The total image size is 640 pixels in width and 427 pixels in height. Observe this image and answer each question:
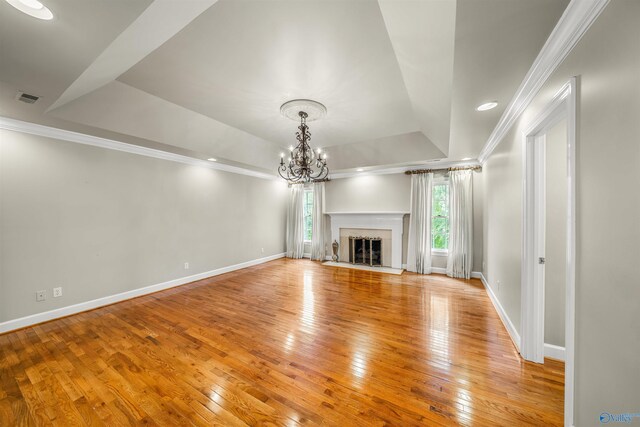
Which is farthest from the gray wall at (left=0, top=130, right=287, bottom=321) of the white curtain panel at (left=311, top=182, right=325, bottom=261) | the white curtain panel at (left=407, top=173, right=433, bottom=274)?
the white curtain panel at (left=407, top=173, right=433, bottom=274)

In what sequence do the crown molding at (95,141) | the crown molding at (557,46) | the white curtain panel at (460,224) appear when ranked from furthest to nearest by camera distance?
the white curtain panel at (460,224)
the crown molding at (95,141)
the crown molding at (557,46)

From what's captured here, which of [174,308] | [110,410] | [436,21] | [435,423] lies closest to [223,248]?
[174,308]

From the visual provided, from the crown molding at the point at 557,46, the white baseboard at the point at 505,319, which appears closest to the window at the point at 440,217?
the white baseboard at the point at 505,319

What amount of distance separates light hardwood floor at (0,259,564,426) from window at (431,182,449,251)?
1830 mm

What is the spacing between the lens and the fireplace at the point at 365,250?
19.5ft

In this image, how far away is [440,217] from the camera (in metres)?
5.31

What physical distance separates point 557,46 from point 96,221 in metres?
5.33

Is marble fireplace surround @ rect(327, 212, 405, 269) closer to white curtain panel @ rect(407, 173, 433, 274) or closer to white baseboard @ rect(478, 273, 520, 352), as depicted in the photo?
white curtain panel @ rect(407, 173, 433, 274)

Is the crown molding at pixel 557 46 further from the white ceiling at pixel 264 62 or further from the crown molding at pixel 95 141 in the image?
the crown molding at pixel 95 141

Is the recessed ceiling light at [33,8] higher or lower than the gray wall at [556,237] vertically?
higher

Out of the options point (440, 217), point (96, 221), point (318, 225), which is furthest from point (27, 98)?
point (440, 217)

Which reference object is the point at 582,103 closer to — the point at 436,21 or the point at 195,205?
the point at 436,21

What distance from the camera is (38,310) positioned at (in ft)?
9.77

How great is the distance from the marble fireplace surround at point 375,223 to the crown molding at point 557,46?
3503mm
